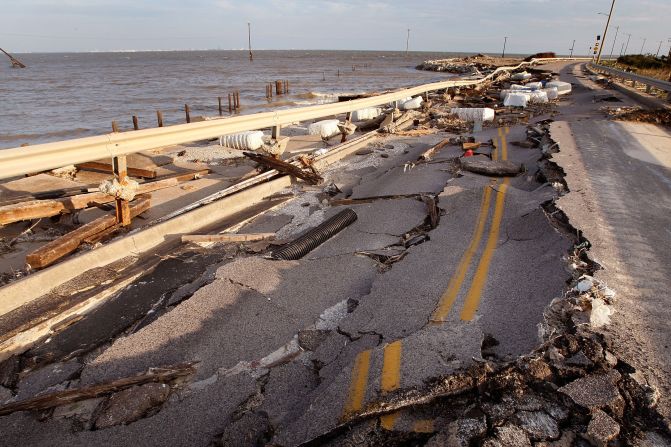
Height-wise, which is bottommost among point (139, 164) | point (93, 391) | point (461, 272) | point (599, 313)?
point (139, 164)

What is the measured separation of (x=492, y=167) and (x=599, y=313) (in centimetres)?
571

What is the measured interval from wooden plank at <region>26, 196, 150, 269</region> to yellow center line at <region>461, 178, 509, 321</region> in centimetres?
499

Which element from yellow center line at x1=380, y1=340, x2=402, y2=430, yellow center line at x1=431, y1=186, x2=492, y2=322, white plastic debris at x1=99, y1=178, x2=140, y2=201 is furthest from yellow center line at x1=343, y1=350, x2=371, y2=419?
white plastic debris at x1=99, y1=178, x2=140, y2=201

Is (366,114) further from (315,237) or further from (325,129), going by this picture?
(315,237)

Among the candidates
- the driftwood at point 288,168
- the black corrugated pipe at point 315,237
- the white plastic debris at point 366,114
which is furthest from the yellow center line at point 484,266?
the white plastic debris at point 366,114

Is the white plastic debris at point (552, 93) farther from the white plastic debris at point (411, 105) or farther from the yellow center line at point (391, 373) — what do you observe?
the yellow center line at point (391, 373)

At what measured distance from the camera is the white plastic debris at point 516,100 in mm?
19859

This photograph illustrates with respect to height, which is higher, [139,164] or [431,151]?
[431,151]

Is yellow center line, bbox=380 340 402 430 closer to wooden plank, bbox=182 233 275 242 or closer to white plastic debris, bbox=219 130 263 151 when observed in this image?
wooden plank, bbox=182 233 275 242

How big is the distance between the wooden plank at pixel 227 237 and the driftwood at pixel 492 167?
15.7 ft

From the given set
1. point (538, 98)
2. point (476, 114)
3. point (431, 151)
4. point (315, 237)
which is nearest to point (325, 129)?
point (431, 151)

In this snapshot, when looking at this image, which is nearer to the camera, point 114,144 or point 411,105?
point 114,144

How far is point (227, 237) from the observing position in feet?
20.8

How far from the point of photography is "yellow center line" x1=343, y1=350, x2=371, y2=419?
2.71 metres
